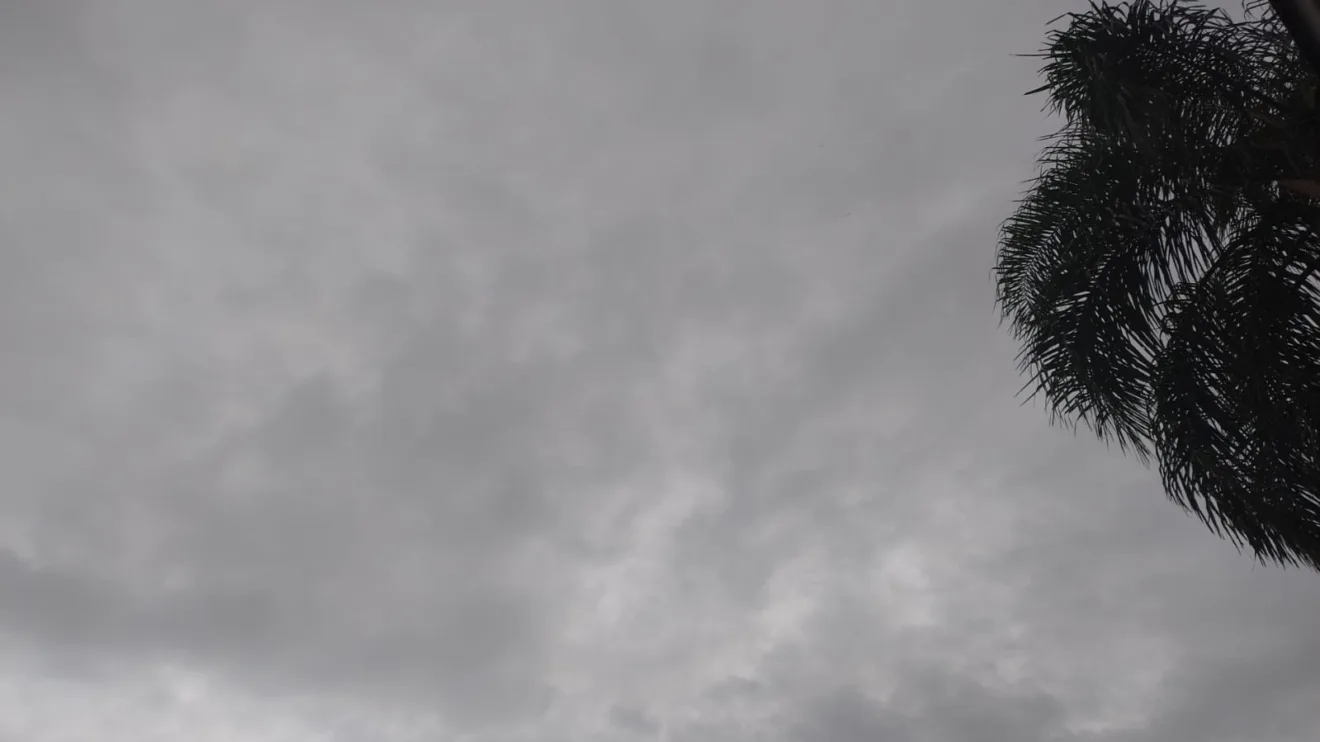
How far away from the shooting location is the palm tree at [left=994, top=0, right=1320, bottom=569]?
21.5 ft

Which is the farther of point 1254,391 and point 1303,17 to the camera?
point 1254,391

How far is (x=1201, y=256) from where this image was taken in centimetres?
741

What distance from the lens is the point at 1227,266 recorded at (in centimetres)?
724

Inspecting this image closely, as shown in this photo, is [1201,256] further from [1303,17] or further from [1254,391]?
[1303,17]

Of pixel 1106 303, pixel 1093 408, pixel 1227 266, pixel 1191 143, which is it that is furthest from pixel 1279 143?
pixel 1093 408

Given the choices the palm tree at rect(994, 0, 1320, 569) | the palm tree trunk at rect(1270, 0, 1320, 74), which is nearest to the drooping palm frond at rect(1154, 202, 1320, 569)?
the palm tree at rect(994, 0, 1320, 569)

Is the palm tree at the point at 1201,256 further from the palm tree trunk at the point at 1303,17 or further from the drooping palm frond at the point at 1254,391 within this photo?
the palm tree trunk at the point at 1303,17

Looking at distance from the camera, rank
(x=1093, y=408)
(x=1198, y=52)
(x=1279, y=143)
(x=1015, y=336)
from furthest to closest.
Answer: (x=1015, y=336), (x=1093, y=408), (x=1198, y=52), (x=1279, y=143)

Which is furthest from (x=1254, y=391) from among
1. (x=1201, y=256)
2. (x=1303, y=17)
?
(x=1303, y=17)

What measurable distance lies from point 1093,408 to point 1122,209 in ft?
6.59

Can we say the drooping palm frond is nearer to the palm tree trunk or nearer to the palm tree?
the palm tree

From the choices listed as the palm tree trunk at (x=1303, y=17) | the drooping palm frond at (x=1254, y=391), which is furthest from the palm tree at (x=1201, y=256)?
the palm tree trunk at (x=1303, y=17)

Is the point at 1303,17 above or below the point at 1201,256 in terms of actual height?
below

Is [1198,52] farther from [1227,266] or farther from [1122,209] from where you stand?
[1227,266]
